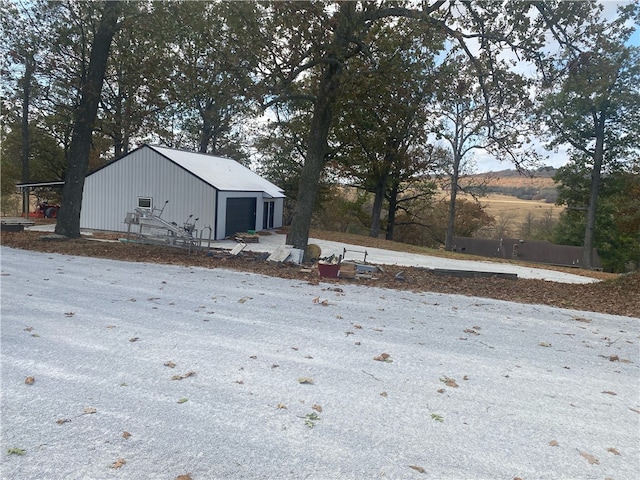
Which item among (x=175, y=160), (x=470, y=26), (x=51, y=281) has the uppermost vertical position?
(x=470, y=26)

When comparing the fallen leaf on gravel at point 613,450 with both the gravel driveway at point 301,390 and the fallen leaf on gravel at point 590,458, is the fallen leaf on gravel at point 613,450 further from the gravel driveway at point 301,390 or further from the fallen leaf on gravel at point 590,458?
the fallen leaf on gravel at point 590,458

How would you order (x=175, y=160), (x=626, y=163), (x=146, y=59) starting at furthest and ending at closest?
(x=626, y=163)
(x=175, y=160)
(x=146, y=59)

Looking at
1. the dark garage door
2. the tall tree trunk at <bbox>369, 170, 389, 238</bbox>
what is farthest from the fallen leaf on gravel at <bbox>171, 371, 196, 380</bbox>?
the tall tree trunk at <bbox>369, 170, 389, 238</bbox>

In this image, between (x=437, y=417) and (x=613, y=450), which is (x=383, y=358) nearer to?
(x=437, y=417)

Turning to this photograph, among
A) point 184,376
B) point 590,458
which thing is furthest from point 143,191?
point 590,458

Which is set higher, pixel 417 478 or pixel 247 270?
pixel 247 270

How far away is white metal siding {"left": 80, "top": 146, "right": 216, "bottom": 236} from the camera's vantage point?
21.1 meters

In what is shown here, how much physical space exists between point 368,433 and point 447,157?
31398 millimetres

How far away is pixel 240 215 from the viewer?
23.4 metres

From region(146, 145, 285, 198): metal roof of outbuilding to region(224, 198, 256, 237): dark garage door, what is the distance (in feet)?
2.20

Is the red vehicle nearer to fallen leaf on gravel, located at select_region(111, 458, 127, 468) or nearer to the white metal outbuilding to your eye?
the white metal outbuilding

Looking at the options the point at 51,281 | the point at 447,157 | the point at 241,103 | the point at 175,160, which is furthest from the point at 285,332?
the point at 447,157

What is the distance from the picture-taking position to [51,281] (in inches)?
304

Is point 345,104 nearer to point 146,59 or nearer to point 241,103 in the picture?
point 241,103
